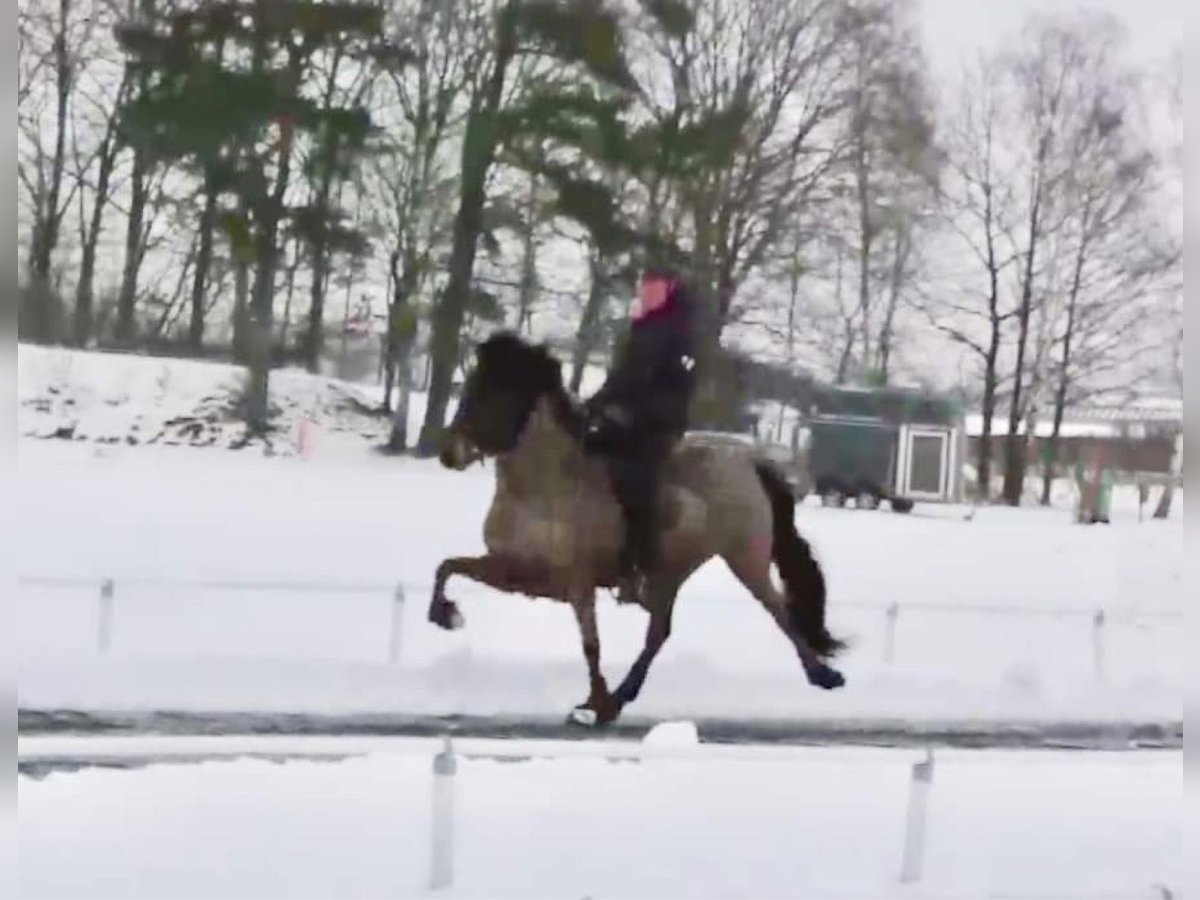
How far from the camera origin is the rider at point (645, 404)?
8.48 meters

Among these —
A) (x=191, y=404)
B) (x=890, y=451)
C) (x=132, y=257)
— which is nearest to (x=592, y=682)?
(x=191, y=404)

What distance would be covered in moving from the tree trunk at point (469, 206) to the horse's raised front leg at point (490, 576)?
104 inches

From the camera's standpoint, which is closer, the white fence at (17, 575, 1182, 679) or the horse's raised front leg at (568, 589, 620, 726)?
the horse's raised front leg at (568, 589, 620, 726)

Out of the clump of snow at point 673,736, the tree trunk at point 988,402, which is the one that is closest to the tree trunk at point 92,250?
the clump of snow at point 673,736

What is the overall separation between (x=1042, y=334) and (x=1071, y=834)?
1690 cm

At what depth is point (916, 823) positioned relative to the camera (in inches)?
232

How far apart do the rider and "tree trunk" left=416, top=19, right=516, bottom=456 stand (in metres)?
3.27

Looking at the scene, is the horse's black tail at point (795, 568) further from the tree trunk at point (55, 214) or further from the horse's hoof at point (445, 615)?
the tree trunk at point (55, 214)

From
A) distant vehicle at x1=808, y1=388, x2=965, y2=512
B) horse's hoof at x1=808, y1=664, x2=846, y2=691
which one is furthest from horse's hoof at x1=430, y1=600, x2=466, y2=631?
distant vehicle at x1=808, y1=388, x2=965, y2=512

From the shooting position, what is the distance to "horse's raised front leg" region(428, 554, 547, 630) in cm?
898

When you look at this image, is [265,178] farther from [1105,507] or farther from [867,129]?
[1105,507]

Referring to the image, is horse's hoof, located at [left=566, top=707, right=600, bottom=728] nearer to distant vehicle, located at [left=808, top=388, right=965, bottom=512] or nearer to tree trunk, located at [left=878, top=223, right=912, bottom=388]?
tree trunk, located at [left=878, top=223, right=912, bottom=388]

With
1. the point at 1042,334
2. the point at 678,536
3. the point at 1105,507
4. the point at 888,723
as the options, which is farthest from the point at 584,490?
the point at 1042,334

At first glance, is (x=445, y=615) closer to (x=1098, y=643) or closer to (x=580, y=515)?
(x=580, y=515)
